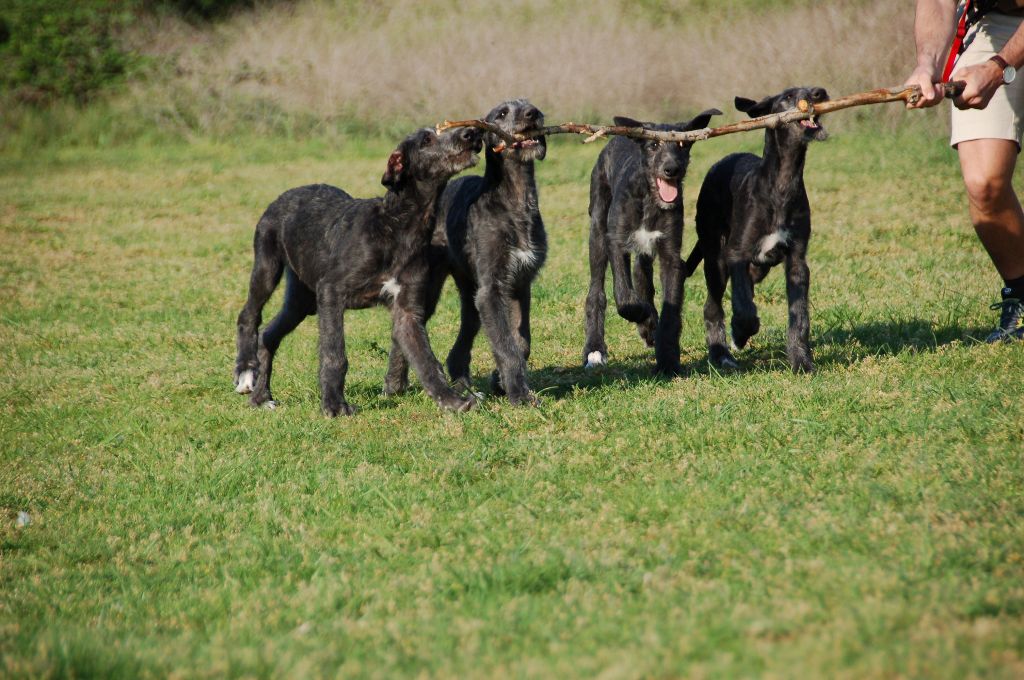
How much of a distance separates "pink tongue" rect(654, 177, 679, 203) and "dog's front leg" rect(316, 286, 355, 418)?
2149 mm

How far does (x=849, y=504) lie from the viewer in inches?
181

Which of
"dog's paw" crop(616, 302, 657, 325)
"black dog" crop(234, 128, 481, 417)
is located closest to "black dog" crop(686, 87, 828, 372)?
"dog's paw" crop(616, 302, 657, 325)

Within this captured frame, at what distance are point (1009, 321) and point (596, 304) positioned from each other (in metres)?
2.68

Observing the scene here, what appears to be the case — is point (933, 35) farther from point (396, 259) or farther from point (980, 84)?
point (396, 259)

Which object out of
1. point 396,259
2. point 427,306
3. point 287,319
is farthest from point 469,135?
point 287,319

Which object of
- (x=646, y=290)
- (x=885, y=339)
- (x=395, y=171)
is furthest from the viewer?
(x=646, y=290)

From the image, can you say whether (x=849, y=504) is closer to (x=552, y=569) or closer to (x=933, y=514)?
(x=933, y=514)

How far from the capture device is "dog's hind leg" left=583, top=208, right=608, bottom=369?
8.13m

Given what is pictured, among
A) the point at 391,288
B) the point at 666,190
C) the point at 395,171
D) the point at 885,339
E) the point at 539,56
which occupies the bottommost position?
the point at 885,339

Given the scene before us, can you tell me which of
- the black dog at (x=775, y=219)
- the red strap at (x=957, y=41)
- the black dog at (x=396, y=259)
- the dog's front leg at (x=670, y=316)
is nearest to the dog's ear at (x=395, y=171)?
the black dog at (x=396, y=259)

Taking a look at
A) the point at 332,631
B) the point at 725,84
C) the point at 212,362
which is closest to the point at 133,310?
the point at 212,362

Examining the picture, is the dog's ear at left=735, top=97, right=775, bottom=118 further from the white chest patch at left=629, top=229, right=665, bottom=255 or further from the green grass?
the green grass

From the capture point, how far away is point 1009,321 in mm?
7199

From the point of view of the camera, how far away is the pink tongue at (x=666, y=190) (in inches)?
293
